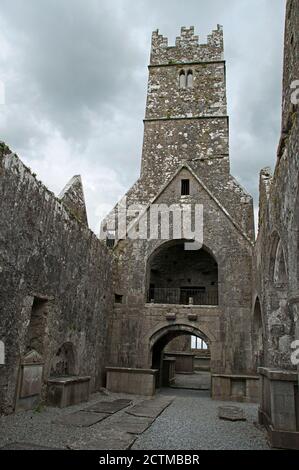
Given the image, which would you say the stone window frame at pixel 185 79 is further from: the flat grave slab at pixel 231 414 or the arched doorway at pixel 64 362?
the flat grave slab at pixel 231 414

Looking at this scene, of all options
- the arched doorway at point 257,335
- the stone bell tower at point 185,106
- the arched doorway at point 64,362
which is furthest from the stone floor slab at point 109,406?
the stone bell tower at point 185,106

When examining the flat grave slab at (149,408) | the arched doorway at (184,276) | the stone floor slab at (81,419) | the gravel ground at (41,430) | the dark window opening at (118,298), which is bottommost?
the flat grave slab at (149,408)

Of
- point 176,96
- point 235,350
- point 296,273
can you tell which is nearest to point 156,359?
point 235,350

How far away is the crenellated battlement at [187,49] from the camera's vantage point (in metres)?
20.2

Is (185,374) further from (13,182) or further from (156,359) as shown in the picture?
(13,182)

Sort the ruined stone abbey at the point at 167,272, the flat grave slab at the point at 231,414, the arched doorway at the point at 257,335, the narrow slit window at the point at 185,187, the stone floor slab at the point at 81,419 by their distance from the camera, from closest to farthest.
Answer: the stone floor slab at the point at 81,419, the ruined stone abbey at the point at 167,272, the flat grave slab at the point at 231,414, the arched doorway at the point at 257,335, the narrow slit window at the point at 185,187

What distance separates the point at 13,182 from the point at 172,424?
5.56m

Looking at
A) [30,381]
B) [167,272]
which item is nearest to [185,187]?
[167,272]

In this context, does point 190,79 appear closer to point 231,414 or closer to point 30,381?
point 231,414

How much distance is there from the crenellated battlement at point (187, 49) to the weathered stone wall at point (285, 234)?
14.4 meters

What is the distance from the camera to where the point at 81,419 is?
6879 mm

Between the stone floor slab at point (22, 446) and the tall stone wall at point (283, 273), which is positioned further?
the tall stone wall at point (283, 273)

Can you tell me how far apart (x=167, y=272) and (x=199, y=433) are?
10697mm

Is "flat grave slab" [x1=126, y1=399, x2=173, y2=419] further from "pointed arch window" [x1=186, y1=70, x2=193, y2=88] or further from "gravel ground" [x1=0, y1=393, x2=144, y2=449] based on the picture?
"pointed arch window" [x1=186, y1=70, x2=193, y2=88]
